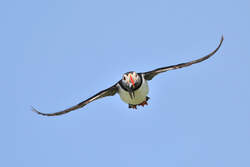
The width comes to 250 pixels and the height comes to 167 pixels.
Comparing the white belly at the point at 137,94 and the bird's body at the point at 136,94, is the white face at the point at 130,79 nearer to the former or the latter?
the bird's body at the point at 136,94

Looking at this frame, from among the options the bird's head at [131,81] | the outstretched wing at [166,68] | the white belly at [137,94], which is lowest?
the white belly at [137,94]

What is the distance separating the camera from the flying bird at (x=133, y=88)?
56.5 m

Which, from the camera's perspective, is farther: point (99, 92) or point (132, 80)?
point (99, 92)

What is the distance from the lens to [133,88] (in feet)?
186

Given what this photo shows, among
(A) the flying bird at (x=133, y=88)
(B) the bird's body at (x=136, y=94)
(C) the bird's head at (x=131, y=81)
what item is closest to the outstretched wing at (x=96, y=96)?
(A) the flying bird at (x=133, y=88)

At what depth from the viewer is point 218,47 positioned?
2248 inches

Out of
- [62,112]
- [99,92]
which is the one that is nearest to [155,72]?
[99,92]

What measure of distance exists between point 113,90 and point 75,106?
371 centimetres

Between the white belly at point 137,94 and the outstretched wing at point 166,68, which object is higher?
the outstretched wing at point 166,68

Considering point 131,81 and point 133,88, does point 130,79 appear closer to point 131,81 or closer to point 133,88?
point 131,81

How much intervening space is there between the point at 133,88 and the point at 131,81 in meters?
0.84

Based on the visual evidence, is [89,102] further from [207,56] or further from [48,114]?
[207,56]

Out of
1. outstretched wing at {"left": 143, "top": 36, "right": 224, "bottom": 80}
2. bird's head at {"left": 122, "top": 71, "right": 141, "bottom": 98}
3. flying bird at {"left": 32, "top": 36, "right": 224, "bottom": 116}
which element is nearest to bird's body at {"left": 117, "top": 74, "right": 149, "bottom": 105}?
flying bird at {"left": 32, "top": 36, "right": 224, "bottom": 116}

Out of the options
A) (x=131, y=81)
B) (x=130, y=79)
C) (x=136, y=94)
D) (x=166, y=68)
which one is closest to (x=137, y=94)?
(x=136, y=94)
